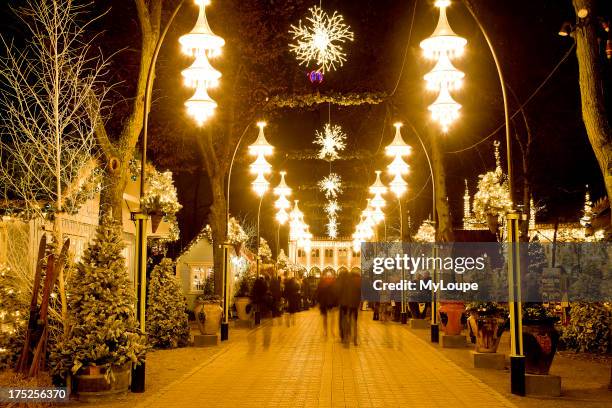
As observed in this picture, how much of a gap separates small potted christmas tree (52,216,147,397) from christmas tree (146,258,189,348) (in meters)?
6.40

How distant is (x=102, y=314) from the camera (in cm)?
1077

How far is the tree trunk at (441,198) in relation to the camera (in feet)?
73.3

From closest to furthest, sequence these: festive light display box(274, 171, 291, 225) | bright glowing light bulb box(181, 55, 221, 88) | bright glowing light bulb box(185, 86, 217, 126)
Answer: bright glowing light bulb box(181, 55, 221, 88) → bright glowing light bulb box(185, 86, 217, 126) → festive light display box(274, 171, 291, 225)

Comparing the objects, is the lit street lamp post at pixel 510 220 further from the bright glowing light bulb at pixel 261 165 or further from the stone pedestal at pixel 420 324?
the stone pedestal at pixel 420 324

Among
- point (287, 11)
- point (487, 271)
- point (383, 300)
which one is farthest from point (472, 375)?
point (383, 300)

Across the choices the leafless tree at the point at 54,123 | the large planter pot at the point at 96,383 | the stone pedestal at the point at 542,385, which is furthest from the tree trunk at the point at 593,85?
the large planter pot at the point at 96,383

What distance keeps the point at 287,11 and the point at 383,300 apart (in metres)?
13.2

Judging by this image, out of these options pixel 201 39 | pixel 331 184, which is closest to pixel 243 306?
pixel 331 184

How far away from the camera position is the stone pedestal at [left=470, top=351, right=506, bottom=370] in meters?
14.3

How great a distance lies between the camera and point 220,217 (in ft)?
76.3

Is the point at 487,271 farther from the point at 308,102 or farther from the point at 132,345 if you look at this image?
the point at 132,345

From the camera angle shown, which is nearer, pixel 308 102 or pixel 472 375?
pixel 472 375

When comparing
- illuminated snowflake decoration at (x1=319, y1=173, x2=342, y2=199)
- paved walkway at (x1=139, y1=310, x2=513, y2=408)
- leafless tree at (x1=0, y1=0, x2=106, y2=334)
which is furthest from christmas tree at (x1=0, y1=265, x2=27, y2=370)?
illuminated snowflake decoration at (x1=319, y1=173, x2=342, y2=199)

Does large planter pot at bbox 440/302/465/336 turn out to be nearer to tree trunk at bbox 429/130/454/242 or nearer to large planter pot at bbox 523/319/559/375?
tree trunk at bbox 429/130/454/242
